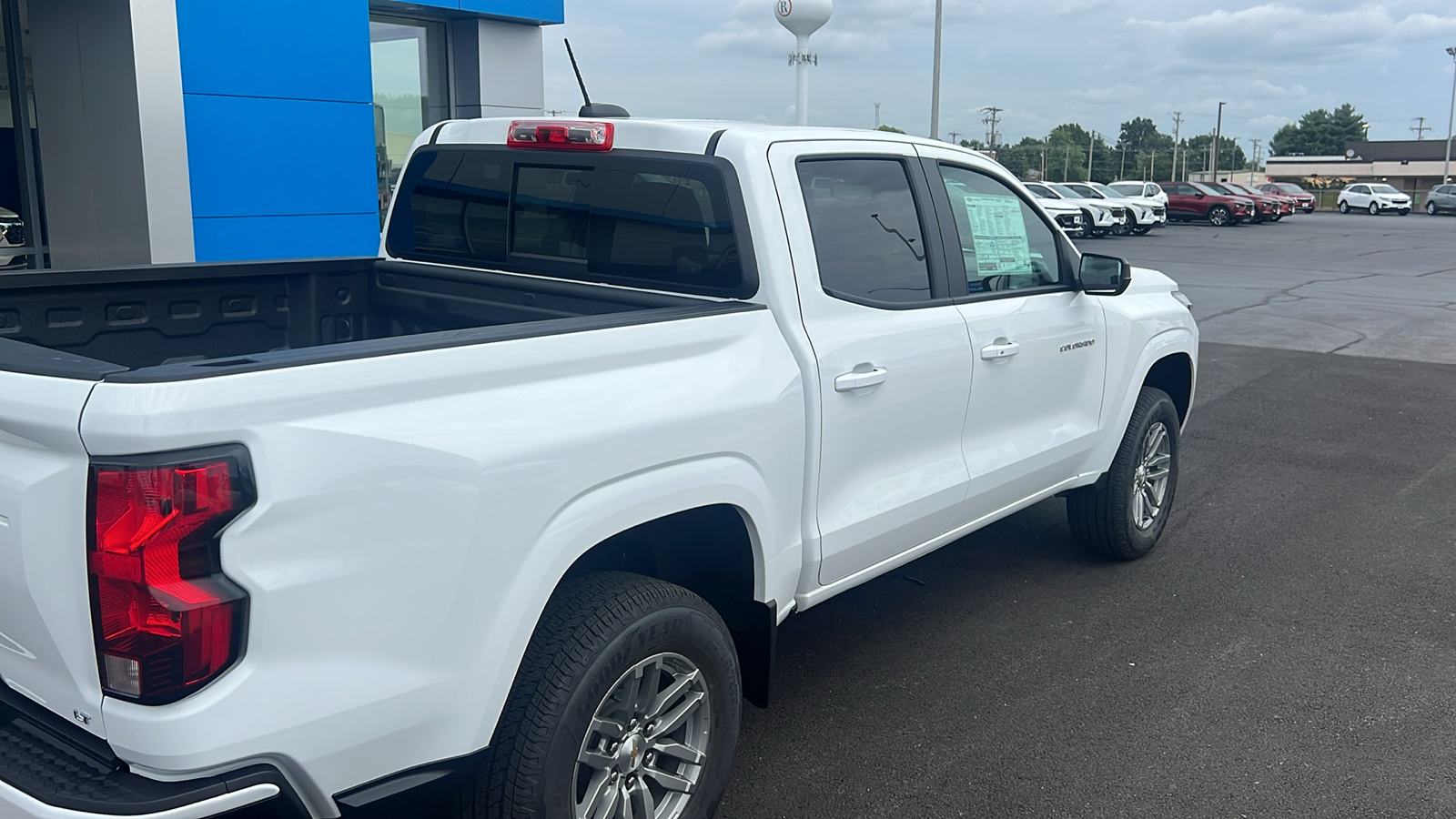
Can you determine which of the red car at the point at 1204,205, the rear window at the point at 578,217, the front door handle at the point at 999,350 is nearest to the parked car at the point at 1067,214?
the red car at the point at 1204,205

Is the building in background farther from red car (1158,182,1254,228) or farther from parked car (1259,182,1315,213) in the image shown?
red car (1158,182,1254,228)

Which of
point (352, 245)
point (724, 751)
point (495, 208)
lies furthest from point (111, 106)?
point (724, 751)

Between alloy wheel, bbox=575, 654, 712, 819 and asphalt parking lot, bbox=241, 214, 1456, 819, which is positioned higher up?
alloy wheel, bbox=575, 654, 712, 819

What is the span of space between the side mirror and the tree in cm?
14279

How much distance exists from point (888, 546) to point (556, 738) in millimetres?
1510

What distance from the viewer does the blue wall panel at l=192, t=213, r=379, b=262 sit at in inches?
363

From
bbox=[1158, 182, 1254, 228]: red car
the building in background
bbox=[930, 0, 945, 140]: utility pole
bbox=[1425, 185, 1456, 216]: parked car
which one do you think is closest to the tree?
the building in background

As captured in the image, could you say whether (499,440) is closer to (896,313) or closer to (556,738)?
(556,738)

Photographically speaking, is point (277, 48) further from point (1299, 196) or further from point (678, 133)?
point (1299, 196)

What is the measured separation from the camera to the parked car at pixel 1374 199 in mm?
51531

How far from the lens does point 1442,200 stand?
51312 millimetres

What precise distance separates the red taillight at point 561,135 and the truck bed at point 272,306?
0.43 metres

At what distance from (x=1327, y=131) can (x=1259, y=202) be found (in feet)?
352

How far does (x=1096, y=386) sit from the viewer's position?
475 centimetres
